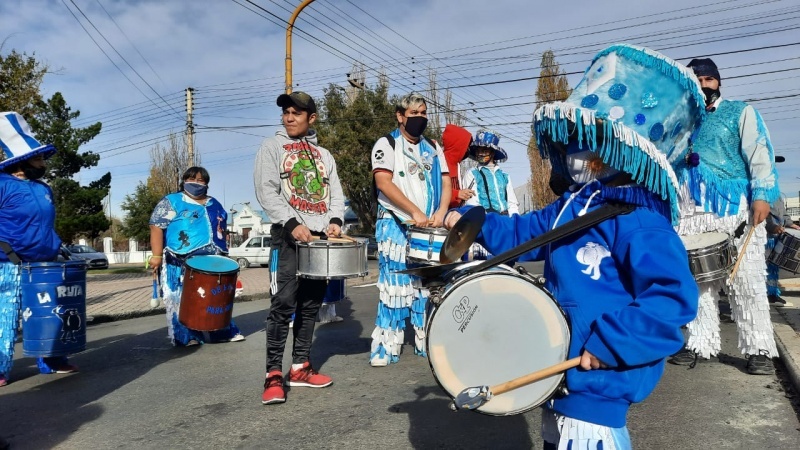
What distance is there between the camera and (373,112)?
29453mm

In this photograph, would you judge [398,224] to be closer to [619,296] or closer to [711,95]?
[711,95]

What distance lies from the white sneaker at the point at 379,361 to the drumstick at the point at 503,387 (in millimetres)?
3186

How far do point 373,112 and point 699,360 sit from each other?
25.9 meters

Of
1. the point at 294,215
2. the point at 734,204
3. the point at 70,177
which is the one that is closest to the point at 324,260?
the point at 294,215

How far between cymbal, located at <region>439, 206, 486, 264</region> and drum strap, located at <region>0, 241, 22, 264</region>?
3.96 m

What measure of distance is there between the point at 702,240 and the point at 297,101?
2952 millimetres

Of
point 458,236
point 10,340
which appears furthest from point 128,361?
point 458,236

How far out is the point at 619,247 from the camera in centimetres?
182

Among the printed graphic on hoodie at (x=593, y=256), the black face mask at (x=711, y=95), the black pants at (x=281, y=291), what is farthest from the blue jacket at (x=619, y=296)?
the black face mask at (x=711, y=95)

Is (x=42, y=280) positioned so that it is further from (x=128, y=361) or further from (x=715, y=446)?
(x=715, y=446)

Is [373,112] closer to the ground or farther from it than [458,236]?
farther from it

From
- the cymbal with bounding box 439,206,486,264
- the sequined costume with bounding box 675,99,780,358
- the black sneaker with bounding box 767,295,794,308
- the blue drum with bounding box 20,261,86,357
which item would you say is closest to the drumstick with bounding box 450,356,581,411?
the cymbal with bounding box 439,206,486,264

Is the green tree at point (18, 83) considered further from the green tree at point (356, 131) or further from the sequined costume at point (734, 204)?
the green tree at point (356, 131)

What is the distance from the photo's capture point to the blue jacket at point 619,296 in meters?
1.69
